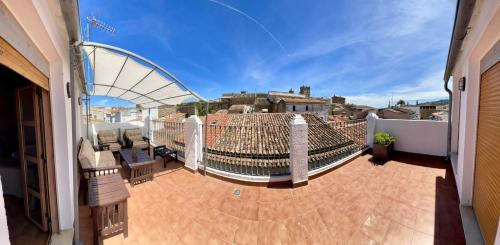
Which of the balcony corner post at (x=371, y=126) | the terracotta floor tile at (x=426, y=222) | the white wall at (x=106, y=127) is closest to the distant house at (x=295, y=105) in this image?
the balcony corner post at (x=371, y=126)

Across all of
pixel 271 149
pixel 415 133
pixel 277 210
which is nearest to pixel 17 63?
pixel 277 210

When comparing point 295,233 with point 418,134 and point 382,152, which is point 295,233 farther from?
point 418,134

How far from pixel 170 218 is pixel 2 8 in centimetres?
312

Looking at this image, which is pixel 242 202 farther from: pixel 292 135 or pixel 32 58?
pixel 32 58

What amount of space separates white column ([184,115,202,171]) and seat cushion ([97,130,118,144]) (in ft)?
15.8

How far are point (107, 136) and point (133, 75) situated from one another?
5.06 m

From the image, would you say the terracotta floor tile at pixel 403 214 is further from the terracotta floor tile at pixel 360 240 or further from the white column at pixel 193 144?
the white column at pixel 193 144

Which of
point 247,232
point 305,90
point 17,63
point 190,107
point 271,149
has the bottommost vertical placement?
point 247,232

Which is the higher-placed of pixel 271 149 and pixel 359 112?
pixel 359 112

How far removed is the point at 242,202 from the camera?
365 cm

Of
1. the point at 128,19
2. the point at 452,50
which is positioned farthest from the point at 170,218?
the point at 128,19

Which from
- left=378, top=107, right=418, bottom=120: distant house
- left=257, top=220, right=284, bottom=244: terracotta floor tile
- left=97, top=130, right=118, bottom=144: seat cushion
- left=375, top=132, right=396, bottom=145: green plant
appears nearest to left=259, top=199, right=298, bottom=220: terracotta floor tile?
left=257, top=220, right=284, bottom=244: terracotta floor tile

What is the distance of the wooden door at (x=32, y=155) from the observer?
2.21 metres

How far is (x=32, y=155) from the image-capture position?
2.38 metres
